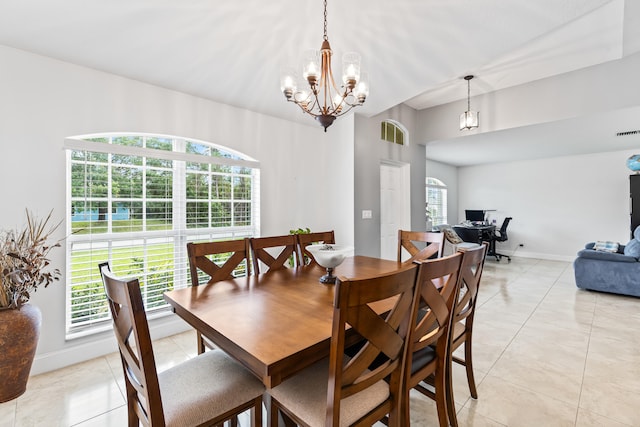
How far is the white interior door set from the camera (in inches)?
184

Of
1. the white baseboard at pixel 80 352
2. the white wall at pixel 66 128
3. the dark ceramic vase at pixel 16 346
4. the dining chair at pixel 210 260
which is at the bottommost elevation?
the white baseboard at pixel 80 352

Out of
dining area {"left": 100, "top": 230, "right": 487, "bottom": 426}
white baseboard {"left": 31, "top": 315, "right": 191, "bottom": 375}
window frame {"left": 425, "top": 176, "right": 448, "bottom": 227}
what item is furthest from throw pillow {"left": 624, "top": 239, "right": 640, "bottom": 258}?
white baseboard {"left": 31, "top": 315, "right": 191, "bottom": 375}

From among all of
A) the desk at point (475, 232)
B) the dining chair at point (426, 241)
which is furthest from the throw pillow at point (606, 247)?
the dining chair at point (426, 241)

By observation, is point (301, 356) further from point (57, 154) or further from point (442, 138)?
point (442, 138)

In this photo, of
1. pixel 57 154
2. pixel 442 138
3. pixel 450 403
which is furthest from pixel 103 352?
pixel 442 138

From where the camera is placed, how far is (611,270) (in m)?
4.03

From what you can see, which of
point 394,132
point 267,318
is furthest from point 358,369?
point 394,132

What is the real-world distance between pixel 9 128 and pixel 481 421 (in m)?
3.70

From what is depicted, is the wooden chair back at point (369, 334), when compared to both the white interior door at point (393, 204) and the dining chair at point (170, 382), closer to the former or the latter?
the dining chair at point (170, 382)

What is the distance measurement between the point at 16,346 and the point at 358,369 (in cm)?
219

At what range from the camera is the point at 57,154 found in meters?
2.31

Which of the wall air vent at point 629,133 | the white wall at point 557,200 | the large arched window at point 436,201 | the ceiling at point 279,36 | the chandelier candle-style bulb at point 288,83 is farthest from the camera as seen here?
the large arched window at point 436,201

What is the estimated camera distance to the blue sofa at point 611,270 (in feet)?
12.7

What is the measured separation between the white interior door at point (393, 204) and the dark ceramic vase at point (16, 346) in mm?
3926
